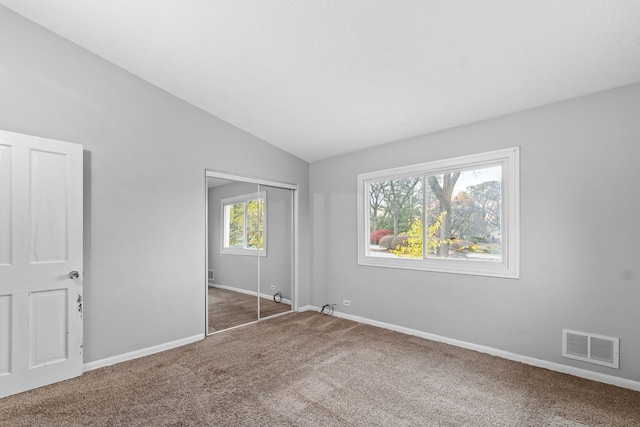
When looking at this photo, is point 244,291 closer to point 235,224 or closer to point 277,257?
point 277,257

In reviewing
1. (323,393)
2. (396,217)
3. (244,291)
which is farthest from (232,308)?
(396,217)

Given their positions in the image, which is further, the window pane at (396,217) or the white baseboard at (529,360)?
the window pane at (396,217)

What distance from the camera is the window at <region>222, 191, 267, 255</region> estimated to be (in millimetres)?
4199

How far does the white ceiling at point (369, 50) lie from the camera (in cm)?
211

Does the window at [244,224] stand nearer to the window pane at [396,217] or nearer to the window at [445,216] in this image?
the window at [445,216]

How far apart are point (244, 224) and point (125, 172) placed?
1.58 m

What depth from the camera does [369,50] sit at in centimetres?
254

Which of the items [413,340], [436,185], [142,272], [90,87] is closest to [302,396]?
[413,340]

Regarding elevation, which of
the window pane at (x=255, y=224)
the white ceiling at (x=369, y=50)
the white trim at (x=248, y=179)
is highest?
the white ceiling at (x=369, y=50)

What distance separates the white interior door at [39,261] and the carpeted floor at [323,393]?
225 millimetres

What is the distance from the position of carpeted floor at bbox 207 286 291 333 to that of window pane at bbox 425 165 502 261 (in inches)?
95.2

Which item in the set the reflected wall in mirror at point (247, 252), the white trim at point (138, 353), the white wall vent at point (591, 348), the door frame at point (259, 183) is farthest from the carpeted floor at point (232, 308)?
the white wall vent at point (591, 348)

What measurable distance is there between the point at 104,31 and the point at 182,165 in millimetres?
1411

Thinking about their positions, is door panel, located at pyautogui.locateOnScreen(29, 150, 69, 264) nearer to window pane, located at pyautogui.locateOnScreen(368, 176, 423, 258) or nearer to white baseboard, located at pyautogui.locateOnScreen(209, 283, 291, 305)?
white baseboard, located at pyautogui.locateOnScreen(209, 283, 291, 305)
